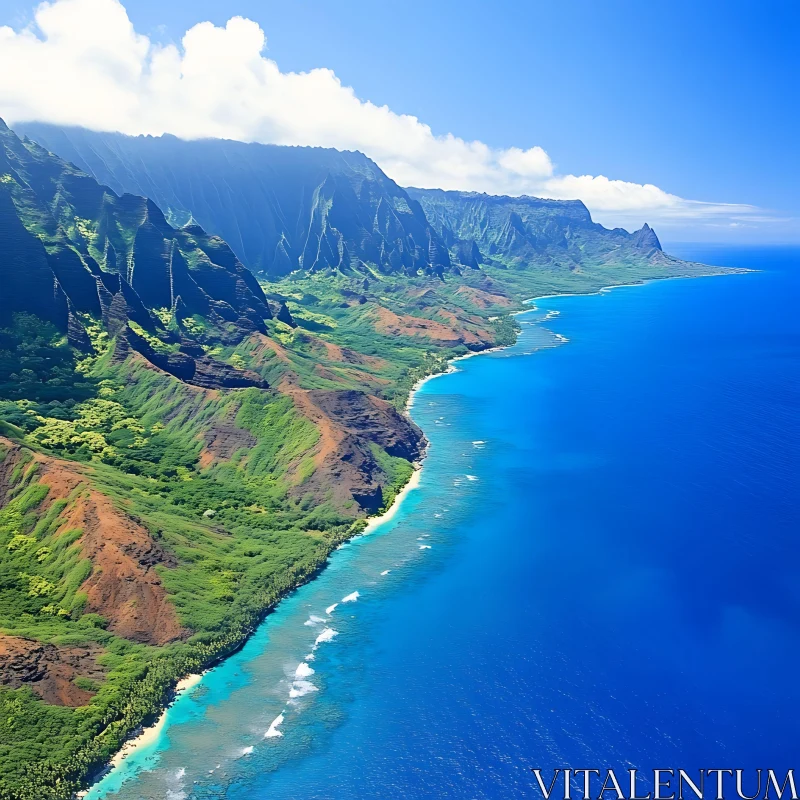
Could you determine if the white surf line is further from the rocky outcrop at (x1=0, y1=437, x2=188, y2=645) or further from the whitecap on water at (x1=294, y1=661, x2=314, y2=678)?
the rocky outcrop at (x1=0, y1=437, x2=188, y2=645)

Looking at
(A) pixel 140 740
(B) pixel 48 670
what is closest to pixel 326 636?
(A) pixel 140 740

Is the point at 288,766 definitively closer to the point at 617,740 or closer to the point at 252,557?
the point at 617,740

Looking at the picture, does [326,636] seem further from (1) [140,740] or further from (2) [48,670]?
(2) [48,670]

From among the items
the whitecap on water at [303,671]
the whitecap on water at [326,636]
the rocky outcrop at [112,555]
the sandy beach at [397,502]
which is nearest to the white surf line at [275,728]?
the whitecap on water at [303,671]

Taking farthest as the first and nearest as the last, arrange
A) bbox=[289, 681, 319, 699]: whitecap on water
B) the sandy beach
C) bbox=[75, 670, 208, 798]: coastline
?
the sandy beach, bbox=[289, 681, 319, 699]: whitecap on water, bbox=[75, 670, 208, 798]: coastline

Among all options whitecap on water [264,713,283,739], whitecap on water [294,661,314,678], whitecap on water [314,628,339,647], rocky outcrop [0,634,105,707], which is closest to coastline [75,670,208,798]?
rocky outcrop [0,634,105,707]

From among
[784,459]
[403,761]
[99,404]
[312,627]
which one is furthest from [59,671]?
[784,459]

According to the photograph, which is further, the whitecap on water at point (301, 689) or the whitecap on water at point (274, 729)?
the whitecap on water at point (301, 689)

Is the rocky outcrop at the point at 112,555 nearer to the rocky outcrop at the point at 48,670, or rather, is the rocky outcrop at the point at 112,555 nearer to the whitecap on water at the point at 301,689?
the rocky outcrop at the point at 48,670

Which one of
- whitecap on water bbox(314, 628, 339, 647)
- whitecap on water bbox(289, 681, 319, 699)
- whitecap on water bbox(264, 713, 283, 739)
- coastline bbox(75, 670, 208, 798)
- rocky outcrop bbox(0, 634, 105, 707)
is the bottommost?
coastline bbox(75, 670, 208, 798)
